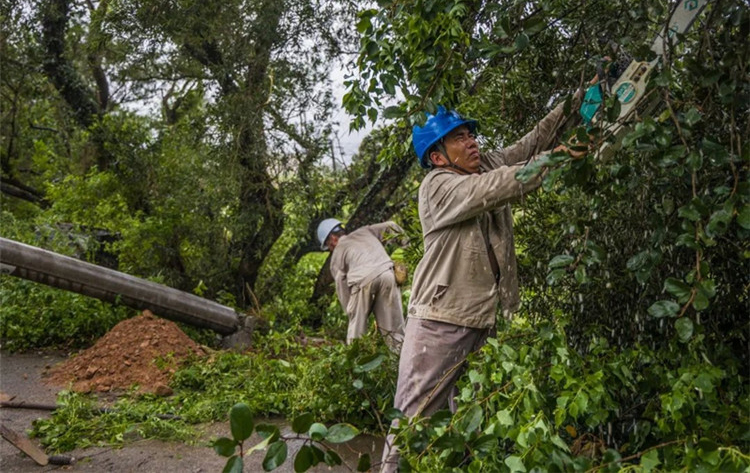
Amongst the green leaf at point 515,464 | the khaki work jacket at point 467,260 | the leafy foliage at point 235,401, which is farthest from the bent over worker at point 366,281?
the green leaf at point 515,464

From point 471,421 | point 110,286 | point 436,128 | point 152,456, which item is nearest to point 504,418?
point 471,421

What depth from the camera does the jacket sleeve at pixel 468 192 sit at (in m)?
3.06

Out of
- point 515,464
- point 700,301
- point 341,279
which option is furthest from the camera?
point 341,279

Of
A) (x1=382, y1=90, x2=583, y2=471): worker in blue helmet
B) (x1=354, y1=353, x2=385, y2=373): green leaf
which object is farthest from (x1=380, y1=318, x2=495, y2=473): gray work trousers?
(x1=354, y1=353, x2=385, y2=373): green leaf

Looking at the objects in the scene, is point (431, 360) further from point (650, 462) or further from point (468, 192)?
point (650, 462)

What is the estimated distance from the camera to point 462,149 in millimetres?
3578

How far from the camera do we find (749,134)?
2193mm

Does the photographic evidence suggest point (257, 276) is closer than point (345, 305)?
No

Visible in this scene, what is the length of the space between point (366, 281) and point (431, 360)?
147 inches

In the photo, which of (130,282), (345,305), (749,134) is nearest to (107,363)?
(130,282)

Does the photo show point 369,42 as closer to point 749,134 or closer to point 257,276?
point 749,134

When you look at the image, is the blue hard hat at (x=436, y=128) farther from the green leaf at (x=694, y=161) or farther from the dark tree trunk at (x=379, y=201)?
the dark tree trunk at (x=379, y=201)

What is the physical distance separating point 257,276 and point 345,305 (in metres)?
2.55

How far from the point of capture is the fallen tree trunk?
284 inches
